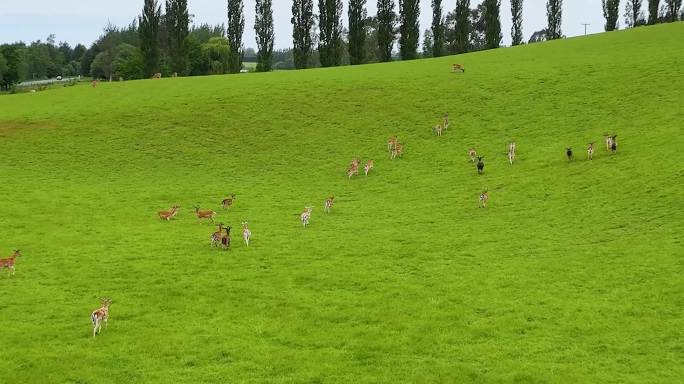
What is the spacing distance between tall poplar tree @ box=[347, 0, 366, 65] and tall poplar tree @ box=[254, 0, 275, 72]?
16.2 meters

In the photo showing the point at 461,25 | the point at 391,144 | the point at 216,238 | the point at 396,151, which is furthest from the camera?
the point at 461,25

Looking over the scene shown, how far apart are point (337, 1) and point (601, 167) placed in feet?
219

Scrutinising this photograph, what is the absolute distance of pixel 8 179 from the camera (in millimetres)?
40031

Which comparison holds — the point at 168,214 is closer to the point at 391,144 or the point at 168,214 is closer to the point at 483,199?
the point at 483,199

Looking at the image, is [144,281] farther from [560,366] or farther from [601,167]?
[601,167]

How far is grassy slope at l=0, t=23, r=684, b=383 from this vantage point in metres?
16.6

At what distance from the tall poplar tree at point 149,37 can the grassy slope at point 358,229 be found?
2456 cm

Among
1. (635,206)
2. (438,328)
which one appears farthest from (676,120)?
(438,328)

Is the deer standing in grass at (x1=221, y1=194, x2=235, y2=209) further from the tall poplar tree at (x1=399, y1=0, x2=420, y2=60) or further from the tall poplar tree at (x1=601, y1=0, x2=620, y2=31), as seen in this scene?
the tall poplar tree at (x1=601, y1=0, x2=620, y2=31)

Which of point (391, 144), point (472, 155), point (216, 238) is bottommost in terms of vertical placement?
point (216, 238)

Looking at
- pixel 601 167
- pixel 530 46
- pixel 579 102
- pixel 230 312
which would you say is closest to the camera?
pixel 230 312

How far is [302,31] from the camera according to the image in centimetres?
9706

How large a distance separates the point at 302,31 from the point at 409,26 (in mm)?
17161

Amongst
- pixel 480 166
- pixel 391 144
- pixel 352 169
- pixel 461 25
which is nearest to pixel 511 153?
pixel 480 166
